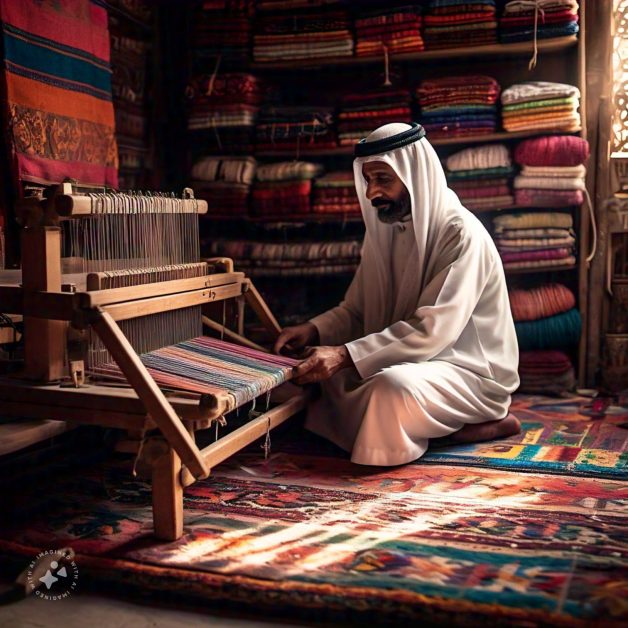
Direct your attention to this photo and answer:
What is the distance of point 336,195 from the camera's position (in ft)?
16.7

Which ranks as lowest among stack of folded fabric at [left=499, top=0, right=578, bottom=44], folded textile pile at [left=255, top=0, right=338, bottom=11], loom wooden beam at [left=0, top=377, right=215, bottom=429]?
loom wooden beam at [left=0, top=377, right=215, bottom=429]

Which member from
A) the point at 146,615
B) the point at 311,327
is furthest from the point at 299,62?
the point at 146,615

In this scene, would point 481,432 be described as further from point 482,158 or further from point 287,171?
point 287,171

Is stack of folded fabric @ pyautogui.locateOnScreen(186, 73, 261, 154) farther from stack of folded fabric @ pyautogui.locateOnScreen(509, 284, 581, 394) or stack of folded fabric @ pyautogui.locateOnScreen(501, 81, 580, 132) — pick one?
stack of folded fabric @ pyautogui.locateOnScreen(509, 284, 581, 394)

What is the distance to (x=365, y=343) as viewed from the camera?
11.9 ft

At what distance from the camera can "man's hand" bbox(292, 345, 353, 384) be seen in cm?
349

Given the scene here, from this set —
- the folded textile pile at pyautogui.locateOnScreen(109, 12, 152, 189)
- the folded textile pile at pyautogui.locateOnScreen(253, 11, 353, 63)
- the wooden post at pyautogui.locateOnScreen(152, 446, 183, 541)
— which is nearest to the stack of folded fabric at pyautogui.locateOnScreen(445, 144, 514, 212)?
the folded textile pile at pyautogui.locateOnScreen(253, 11, 353, 63)

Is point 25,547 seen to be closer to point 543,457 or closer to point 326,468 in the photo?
point 326,468

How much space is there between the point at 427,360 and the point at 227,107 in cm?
227

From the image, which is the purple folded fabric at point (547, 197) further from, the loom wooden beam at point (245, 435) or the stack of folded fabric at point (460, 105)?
the loom wooden beam at point (245, 435)

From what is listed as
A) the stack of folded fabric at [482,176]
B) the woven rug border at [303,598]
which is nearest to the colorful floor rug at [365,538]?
the woven rug border at [303,598]

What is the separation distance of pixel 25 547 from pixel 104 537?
243 millimetres

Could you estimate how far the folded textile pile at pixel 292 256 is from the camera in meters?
5.11

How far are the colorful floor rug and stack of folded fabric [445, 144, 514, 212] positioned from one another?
5.82ft
